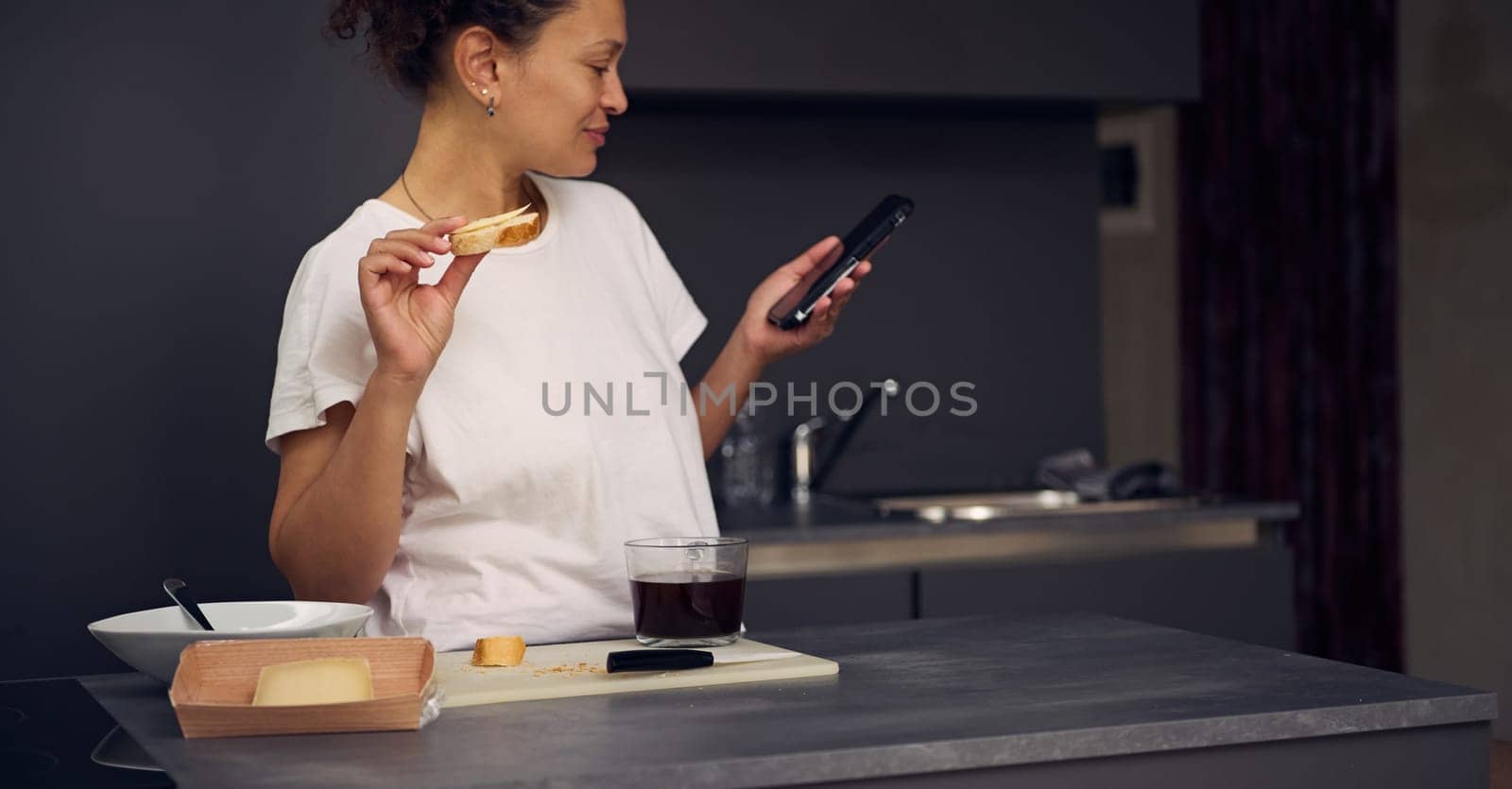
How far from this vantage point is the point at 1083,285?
Result: 3.69 meters

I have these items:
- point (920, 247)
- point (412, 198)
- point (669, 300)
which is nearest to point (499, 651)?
point (412, 198)

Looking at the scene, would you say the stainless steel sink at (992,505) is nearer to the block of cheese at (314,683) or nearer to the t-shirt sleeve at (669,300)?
the t-shirt sleeve at (669,300)

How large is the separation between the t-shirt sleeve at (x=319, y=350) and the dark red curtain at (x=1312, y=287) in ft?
11.7

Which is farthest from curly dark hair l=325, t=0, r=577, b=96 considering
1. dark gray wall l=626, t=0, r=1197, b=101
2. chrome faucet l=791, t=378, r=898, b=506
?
chrome faucet l=791, t=378, r=898, b=506

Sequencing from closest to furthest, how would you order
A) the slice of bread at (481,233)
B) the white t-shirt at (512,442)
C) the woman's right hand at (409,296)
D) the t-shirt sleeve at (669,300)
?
the woman's right hand at (409,296)
the slice of bread at (481,233)
the white t-shirt at (512,442)
the t-shirt sleeve at (669,300)

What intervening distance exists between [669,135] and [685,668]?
88.4 inches

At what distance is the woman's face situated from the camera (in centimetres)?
171

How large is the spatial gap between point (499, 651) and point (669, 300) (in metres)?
0.72

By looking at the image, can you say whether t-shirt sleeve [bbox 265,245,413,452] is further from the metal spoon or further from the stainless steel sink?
the stainless steel sink

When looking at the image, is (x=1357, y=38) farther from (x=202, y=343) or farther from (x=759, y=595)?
(x=202, y=343)

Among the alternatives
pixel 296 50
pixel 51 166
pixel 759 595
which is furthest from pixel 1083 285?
pixel 51 166

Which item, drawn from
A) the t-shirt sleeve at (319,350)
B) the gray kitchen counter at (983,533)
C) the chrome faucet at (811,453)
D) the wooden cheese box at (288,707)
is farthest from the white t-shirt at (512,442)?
the chrome faucet at (811,453)

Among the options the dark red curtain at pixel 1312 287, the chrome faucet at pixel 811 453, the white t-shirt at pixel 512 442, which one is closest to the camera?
the white t-shirt at pixel 512 442

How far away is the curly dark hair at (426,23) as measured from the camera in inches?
66.4
